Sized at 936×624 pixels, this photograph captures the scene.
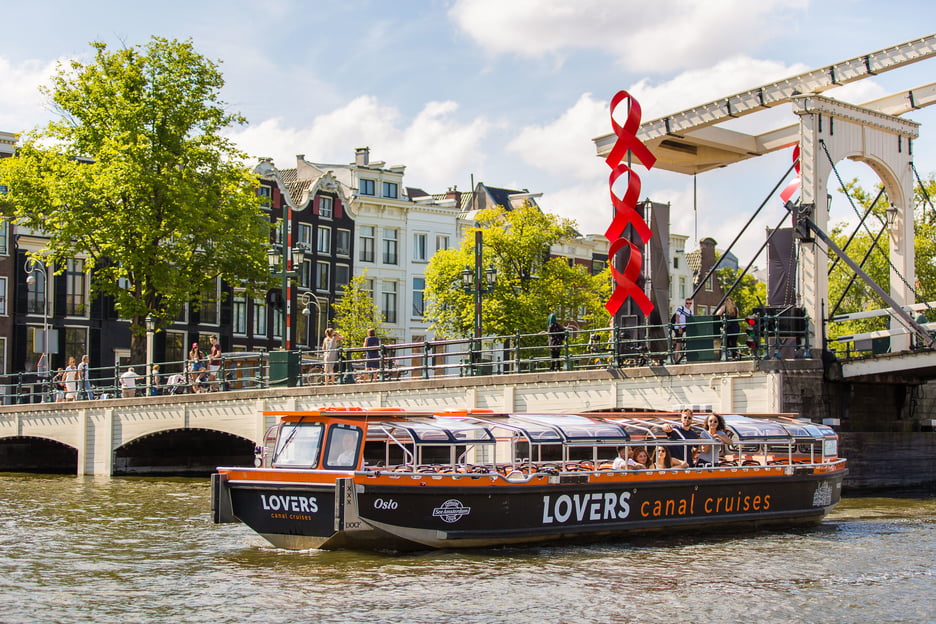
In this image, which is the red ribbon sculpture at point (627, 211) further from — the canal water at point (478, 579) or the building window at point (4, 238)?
the building window at point (4, 238)

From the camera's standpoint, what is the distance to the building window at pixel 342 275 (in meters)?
65.9

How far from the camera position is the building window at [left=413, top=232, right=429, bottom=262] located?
70.3 meters

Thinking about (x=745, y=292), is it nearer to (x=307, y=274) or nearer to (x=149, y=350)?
(x=307, y=274)

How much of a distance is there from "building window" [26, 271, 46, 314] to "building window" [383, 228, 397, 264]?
20280mm

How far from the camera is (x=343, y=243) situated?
66750 mm

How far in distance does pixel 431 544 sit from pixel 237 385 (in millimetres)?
27366

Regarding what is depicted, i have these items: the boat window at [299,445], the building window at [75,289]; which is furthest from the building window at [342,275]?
the boat window at [299,445]

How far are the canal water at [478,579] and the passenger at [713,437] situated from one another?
129 cm

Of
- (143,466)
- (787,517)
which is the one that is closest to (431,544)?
(787,517)

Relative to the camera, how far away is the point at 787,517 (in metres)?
21.7

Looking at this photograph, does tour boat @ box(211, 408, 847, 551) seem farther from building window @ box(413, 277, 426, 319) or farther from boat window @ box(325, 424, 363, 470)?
building window @ box(413, 277, 426, 319)

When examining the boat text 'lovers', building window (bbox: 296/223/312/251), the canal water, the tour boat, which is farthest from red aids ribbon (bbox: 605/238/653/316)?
building window (bbox: 296/223/312/251)

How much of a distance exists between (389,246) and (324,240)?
4662mm

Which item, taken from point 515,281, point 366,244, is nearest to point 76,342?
point 366,244
